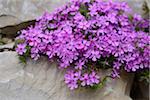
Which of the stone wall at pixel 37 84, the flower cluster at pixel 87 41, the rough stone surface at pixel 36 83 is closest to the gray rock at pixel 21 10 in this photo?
the flower cluster at pixel 87 41

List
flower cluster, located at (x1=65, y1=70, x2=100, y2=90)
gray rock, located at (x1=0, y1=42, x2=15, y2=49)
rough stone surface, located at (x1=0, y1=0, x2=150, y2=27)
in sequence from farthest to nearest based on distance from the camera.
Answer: rough stone surface, located at (x1=0, y1=0, x2=150, y2=27), gray rock, located at (x1=0, y1=42, x2=15, y2=49), flower cluster, located at (x1=65, y1=70, x2=100, y2=90)

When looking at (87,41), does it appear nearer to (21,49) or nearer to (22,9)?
(21,49)

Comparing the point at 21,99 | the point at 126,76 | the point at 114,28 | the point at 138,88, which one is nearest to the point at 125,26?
the point at 114,28

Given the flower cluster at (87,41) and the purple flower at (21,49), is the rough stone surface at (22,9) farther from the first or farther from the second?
the purple flower at (21,49)

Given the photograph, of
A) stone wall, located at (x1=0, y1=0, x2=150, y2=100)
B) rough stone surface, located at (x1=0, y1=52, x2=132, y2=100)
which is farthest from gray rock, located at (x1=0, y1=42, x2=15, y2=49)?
rough stone surface, located at (x1=0, y1=52, x2=132, y2=100)

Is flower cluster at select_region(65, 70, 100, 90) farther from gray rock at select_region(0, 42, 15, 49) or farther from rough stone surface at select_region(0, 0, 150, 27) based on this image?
rough stone surface at select_region(0, 0, 150, 27)

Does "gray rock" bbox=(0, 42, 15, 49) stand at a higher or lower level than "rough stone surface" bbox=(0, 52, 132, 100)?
higher
